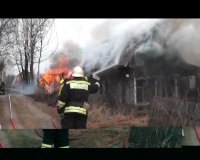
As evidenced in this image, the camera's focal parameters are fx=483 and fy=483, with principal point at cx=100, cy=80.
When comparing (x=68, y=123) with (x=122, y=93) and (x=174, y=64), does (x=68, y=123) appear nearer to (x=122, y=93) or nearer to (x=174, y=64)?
(x=122, y=93)

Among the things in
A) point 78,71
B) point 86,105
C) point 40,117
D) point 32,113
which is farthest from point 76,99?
point 32,113

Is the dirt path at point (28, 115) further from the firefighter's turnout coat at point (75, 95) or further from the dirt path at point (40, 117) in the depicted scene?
the firefighter's turnout coat at point (75, 95)

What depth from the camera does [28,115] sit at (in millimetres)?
8273

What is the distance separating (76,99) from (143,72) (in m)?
1.25

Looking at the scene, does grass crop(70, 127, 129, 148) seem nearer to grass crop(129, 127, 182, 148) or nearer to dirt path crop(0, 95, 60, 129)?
grass crop(129, 127, 182, 148)

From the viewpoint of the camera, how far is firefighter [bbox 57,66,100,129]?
829 centimetres

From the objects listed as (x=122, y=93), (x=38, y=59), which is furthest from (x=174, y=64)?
(x=38, y=59)

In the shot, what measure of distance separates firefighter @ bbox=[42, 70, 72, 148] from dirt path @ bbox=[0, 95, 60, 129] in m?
0.12

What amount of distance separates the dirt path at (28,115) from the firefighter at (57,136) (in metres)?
0.12

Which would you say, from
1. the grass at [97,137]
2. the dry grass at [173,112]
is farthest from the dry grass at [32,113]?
the dry grass at [173,112]

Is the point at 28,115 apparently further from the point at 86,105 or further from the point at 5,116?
the point at 86,105

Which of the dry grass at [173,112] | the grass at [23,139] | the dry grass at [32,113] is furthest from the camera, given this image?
the grass at [23,139]

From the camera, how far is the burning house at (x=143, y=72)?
8.30 m
